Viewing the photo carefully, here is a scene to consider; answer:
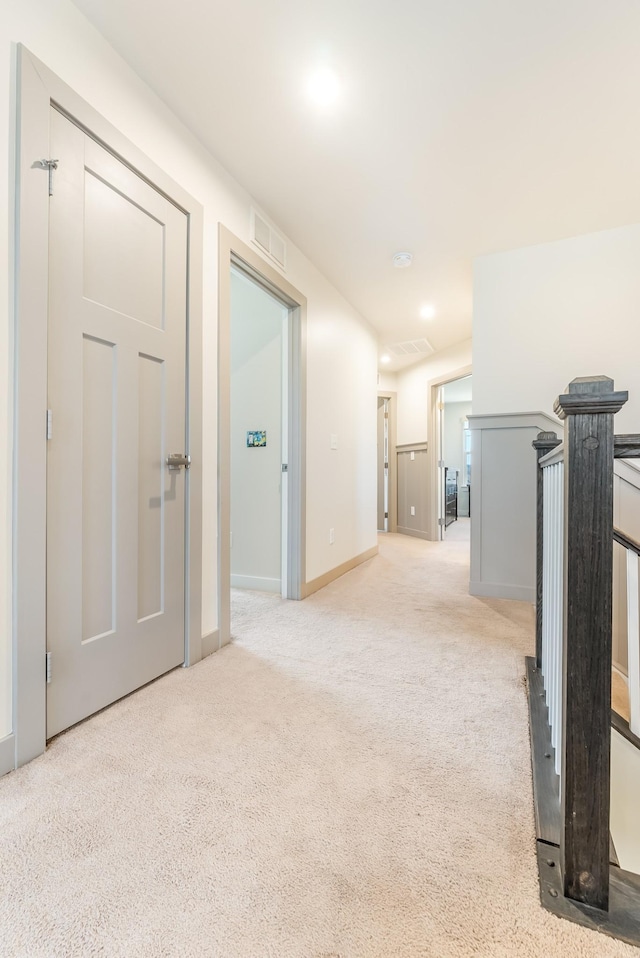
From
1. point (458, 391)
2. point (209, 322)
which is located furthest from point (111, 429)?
point (458, 391)

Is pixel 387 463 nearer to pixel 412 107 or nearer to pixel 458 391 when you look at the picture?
pixel 458 391

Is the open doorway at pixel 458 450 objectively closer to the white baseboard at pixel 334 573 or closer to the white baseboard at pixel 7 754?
the white baseboard at pixel 334 573

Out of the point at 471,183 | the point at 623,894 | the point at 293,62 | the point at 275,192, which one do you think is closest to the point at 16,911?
the point at 623,894

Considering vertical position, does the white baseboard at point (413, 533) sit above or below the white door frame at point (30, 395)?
below

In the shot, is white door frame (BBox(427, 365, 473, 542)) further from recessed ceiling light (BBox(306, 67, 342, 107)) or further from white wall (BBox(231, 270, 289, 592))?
recessed ceiling light (BBox(306, 67, 342, 107))

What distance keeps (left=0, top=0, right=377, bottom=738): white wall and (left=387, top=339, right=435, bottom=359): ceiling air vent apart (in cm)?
68

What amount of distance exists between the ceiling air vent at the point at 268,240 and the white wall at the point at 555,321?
1.46m

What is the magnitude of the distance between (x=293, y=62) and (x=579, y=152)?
143 cm

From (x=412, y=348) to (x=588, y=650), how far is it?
15.7 ft

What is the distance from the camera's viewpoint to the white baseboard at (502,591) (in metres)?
2.97

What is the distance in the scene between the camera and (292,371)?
294 centimetres

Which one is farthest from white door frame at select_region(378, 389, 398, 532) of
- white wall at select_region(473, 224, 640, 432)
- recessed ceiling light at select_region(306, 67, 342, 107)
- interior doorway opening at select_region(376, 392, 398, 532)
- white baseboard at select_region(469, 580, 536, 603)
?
recessed ceiling light at select_region(306, 67, 342, 107)

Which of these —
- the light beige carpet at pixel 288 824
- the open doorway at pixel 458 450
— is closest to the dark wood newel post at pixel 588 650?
the light beige carpet at pixel 288 824

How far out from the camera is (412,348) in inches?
204
